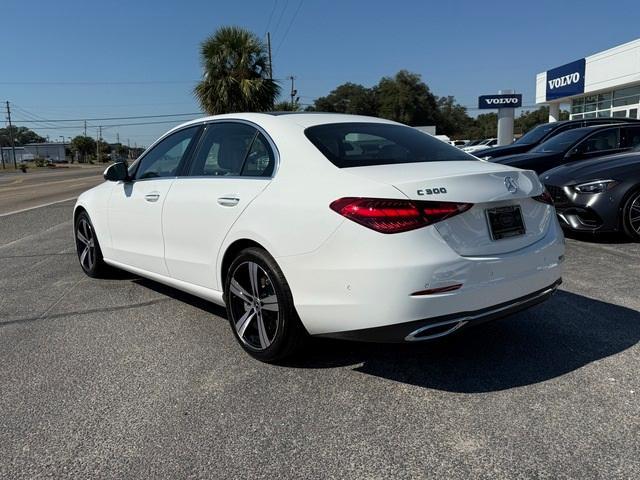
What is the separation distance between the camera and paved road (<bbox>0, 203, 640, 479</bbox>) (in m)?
2.41

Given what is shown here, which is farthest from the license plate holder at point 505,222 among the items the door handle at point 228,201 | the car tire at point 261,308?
the door handle at point 228,201

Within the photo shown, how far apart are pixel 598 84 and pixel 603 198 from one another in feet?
92.9

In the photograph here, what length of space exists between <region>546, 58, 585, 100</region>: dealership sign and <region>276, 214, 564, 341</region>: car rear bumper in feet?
112

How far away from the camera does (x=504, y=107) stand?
3259 cm

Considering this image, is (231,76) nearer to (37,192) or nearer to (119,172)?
A: (37,192)

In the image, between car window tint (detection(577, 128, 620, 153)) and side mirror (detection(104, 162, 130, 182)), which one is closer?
side mirror (detection(104, 162, 130, 182))

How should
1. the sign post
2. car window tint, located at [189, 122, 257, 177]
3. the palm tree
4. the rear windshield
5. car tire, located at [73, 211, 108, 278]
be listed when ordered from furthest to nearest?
the sign post → the palm tree → car tire, located at [73, 211, 108, 278] → car window tint, located at [189, 122, 257, 177] → the rear windshield

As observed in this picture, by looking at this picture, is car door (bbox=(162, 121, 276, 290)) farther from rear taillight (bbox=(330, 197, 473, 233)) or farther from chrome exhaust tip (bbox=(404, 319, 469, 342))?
chrome exhaust tip (bbox=(404, 319, 469, 342))

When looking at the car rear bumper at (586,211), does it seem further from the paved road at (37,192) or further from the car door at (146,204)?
the paved road at (37,192)

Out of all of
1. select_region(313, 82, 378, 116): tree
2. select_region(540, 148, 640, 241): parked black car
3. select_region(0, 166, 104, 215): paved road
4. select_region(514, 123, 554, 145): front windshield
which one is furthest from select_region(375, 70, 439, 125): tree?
select_region(540, 148, 640, 241): parked black car

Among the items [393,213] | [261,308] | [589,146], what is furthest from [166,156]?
[589,146]

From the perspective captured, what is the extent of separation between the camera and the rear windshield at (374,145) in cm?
333

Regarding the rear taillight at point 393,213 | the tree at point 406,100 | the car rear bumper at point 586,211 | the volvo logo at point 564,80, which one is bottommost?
the car rear bumper at point 586,211

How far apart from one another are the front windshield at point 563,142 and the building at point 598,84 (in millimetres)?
20756
